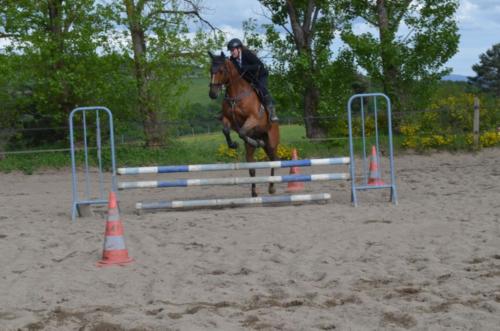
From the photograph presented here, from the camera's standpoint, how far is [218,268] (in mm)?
6020

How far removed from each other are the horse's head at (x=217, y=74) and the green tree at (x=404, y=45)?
1177 cm

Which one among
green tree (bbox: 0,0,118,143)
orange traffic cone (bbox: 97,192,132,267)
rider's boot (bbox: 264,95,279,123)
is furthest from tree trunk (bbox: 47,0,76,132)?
orange traffic cone (bbox: 97,192,132,267)

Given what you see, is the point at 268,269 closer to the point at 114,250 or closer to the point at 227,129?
the point at 114,250

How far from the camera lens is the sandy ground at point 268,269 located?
4477 mm

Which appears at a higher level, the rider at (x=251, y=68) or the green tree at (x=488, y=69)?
the green tree at (x=488, y=69)

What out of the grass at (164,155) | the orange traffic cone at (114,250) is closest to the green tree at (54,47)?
the grass at (164,155)

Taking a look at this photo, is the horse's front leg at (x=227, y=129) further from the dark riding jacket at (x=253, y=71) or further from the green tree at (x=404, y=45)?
the green tree at (x=404, y=45)

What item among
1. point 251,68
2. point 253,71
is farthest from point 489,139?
point 251,68

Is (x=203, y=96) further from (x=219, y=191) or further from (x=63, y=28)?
(x=219, y=191)

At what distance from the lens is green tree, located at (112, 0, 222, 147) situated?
1891 cm

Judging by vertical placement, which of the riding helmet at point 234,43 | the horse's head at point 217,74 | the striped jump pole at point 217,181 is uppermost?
the riding helmet at point 234,43

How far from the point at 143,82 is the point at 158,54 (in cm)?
97

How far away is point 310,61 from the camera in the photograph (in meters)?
21.3

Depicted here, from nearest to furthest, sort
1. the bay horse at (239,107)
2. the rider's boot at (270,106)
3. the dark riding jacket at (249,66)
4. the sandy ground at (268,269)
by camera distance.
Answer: the sandy ground at (268,269) → the bay horse at (239,107) → the dark riding jacket at (249,66) → the rider's boot at (270,106)
